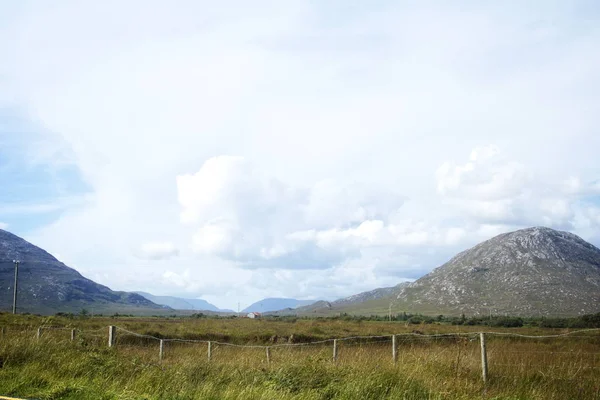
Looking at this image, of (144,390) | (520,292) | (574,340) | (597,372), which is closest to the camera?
(144,390)

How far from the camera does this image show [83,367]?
1340 centimetres

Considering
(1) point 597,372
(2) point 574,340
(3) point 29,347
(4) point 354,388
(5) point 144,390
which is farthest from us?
(2) point 574,340

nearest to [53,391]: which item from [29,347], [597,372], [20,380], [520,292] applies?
[20,380]

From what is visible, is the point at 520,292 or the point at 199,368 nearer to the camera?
the point at 199,368

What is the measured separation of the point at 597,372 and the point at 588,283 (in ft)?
680

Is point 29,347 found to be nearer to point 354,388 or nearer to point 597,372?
point 354,388

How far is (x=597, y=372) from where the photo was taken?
13789 mm

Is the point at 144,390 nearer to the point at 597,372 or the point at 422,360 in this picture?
the point at 422,360

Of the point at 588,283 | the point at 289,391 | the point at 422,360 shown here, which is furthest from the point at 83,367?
the point at 588,283

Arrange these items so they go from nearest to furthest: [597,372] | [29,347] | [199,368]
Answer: [199,368] → [597,372] → [29,347]

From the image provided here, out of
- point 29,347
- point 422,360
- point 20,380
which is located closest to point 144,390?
point 20,380

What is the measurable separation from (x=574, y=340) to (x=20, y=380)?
1166 inches

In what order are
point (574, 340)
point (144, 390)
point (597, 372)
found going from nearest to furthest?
point (144, 390) → point (597, 372) → point (574, 340)

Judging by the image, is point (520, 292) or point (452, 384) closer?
point (452, 384)
